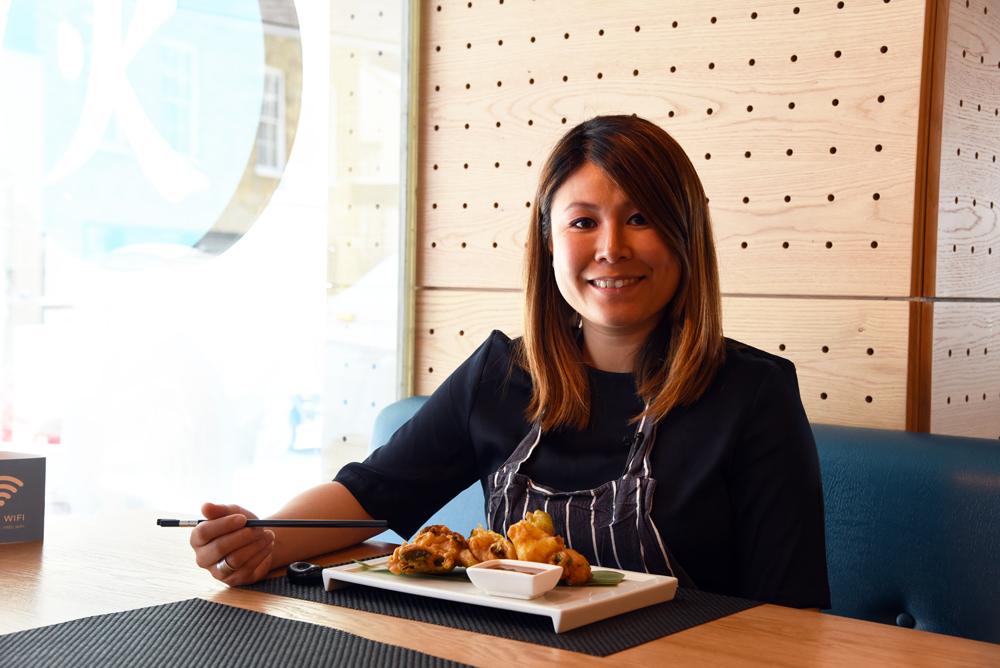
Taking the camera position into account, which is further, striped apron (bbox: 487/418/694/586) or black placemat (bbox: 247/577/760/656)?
striped apron (bbox: 487/418/694/586)

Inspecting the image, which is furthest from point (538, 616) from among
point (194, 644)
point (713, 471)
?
point (713, 471)

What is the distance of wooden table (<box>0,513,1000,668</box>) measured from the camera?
101 cm

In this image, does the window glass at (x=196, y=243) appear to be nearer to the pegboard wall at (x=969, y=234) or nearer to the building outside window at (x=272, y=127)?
the building outside window at (x=272, y=127)

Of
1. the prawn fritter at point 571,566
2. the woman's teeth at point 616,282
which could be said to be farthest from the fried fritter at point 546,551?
the woman's teeth at point 616,282

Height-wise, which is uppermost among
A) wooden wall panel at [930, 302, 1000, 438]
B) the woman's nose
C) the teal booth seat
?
the woman's nose

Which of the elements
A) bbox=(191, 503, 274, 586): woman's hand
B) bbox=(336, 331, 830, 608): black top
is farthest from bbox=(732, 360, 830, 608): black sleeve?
bbox=(191, 503, 274, 586): woman's hand

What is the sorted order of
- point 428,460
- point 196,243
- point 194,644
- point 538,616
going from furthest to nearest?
point 196,243 → point 428,460 → point 538,616 → point 194,644

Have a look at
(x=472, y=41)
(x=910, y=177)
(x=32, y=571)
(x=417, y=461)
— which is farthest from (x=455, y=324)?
(x=32, y=571)

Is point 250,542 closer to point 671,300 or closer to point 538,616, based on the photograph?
point 538,616

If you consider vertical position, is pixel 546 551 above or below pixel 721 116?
below

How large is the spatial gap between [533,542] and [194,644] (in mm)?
368

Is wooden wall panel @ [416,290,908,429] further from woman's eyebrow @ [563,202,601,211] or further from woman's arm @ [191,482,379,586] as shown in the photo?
woman's arm @ [191,482,379,586]

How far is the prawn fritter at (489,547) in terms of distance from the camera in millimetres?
1218

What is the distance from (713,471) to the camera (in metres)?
1.54
